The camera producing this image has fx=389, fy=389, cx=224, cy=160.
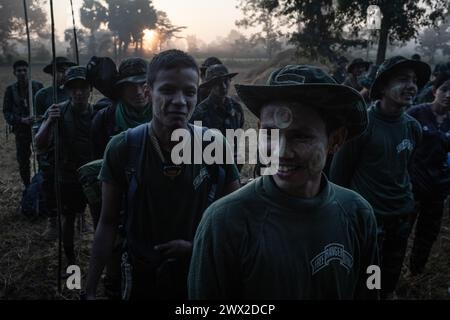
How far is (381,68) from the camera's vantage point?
3562 mm

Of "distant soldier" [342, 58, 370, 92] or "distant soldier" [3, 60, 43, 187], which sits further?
"distant soldier" [342, 58, 370, 92]

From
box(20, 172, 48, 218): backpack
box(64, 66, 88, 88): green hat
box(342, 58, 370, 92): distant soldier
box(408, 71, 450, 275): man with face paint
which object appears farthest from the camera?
box(342, 58, 370, 92): distant soldier

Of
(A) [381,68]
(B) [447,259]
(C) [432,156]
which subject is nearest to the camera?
(A) [381,68]

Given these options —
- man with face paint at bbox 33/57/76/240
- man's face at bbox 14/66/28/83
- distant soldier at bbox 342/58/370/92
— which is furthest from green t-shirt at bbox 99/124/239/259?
distant soldier at bbox 342/58/370/92

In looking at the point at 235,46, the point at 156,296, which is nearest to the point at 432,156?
the point at 156,296

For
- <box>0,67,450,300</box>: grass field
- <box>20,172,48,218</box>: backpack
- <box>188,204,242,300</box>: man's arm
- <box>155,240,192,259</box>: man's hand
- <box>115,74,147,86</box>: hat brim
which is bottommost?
<box>0,67,450,300</box>: grass field

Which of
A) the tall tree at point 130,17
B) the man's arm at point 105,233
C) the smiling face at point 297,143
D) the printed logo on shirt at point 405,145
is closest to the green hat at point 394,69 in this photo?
the printed logo on shirt at point 405,145

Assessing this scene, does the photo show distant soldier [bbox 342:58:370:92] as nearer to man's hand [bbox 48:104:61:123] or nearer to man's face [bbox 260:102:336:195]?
man's hand [bbox 48:104:61:123]

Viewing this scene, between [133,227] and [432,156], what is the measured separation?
350 cm

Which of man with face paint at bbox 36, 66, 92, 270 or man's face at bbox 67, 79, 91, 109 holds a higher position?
man's face at bbox 67, 79, 91, 109

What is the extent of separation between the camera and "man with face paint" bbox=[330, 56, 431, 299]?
11.2 ft

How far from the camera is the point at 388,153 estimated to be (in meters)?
3.42

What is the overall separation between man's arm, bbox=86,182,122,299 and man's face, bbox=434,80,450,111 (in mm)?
3564
